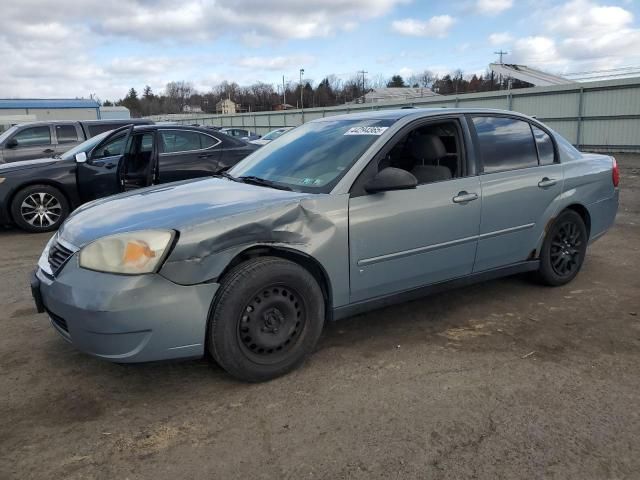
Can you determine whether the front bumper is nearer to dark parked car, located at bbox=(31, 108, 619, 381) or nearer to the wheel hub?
dark parked car, located at bbox=(31, 108, 619, 381)

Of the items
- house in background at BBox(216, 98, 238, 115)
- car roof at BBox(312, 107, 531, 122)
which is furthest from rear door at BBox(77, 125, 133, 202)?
house in background at BBox(216, 98, 238, 115)

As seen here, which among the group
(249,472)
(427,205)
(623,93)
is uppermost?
(623,93)

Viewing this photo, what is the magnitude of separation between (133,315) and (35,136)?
10.3 metres

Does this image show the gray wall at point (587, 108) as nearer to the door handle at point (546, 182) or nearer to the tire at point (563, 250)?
the tire at point (563, 250)

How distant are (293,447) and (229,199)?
153cm

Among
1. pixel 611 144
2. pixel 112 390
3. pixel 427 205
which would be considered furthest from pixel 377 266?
pixel 611 144

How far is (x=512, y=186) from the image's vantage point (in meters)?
4.10

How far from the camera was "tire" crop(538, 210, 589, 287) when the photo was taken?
14.8 ft

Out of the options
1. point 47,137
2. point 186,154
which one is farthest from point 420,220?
point 47,137

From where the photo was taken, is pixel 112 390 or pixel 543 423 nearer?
pixel 543 423

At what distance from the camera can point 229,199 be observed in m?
3.28

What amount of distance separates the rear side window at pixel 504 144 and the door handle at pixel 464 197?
0.95ft

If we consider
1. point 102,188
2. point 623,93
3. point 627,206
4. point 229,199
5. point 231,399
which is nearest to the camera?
point 231,399

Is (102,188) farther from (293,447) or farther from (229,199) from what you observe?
(293,447)
